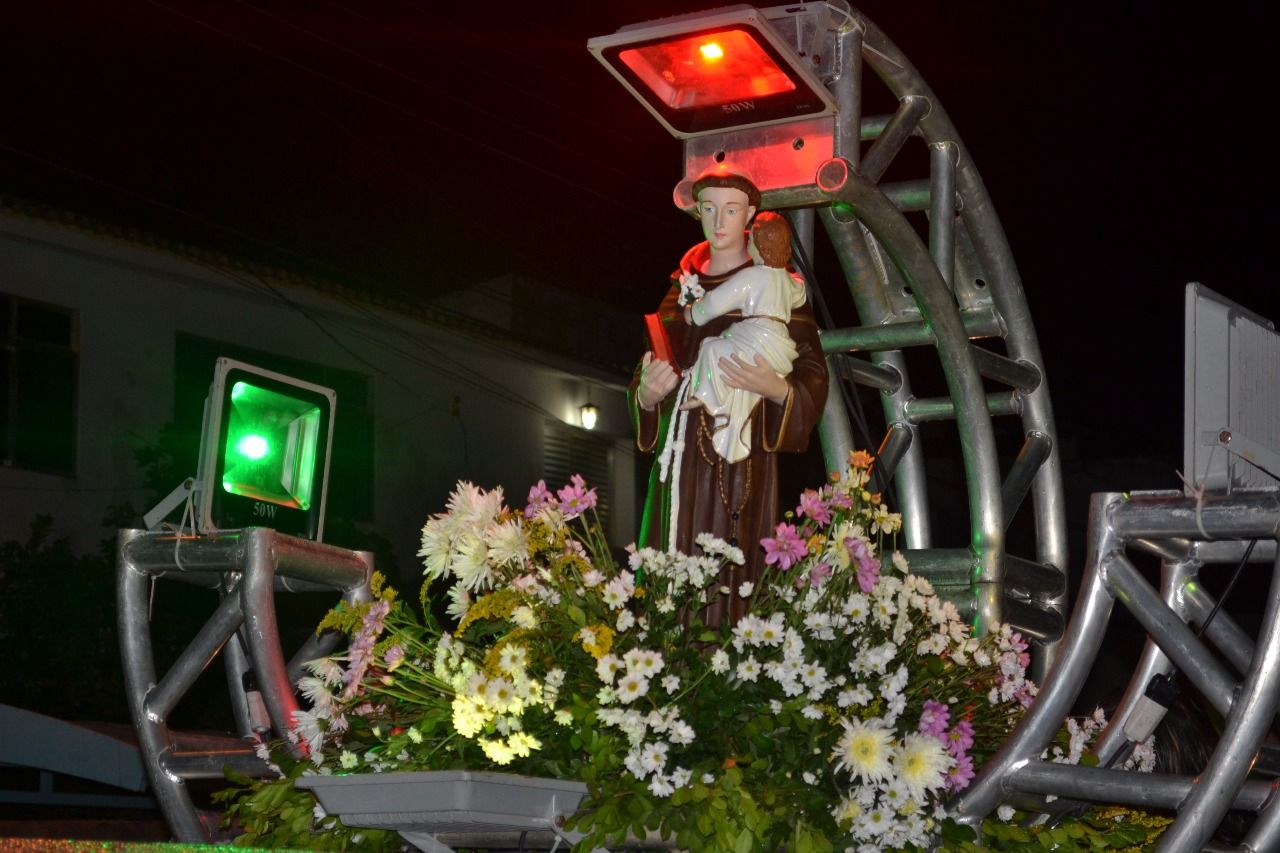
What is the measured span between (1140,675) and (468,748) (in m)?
Result: 1.52

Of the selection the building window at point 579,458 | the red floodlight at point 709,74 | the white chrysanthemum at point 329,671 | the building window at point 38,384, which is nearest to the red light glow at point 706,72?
the red floodlight at point 709,74

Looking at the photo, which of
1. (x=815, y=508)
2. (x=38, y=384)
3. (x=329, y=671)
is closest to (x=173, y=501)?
(x=329, y=671)

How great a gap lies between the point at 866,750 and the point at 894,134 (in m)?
2.55

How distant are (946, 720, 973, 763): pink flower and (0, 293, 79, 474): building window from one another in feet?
32.7

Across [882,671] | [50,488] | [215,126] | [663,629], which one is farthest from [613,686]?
[215,126]

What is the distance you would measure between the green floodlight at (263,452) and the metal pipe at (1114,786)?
2064mm

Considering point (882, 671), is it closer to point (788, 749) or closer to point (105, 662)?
point (788, 749)

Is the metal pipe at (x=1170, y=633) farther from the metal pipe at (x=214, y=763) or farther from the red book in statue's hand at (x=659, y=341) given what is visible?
A: the metal pipe at (x=214, y=763)

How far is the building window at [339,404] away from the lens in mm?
13211

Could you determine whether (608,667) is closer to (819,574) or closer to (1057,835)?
(819,574)

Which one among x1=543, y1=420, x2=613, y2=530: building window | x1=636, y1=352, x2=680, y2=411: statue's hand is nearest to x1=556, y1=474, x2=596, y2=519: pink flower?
x1=636, y1=352, x2=680, y2=411: statue's hand

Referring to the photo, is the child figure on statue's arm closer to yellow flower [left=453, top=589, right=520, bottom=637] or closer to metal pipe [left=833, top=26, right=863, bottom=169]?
metal pipe [left=833, top=26, right=863, bottom=169]

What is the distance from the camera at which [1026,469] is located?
5406mm

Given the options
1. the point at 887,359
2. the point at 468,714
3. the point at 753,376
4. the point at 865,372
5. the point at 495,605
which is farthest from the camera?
the point at 887,359
